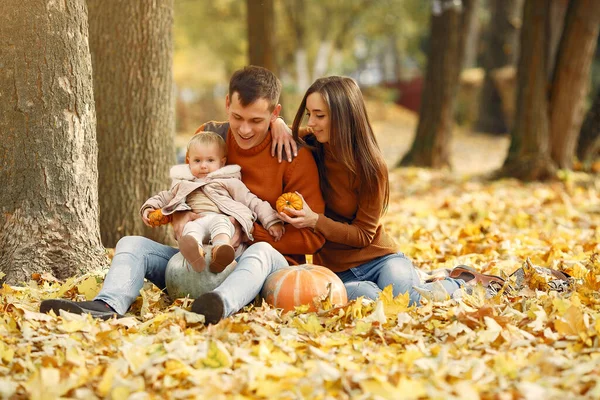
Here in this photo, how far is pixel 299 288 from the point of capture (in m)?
4.02

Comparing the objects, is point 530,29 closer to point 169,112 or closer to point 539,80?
point 539,80

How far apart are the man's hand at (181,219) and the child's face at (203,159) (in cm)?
25

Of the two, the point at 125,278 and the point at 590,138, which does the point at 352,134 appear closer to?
the point at 125,278

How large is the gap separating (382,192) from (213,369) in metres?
1.77

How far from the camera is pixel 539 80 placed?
10781 mm

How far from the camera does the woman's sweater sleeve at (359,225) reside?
4371 mm

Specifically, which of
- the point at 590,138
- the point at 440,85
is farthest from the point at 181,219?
the point at 590,138

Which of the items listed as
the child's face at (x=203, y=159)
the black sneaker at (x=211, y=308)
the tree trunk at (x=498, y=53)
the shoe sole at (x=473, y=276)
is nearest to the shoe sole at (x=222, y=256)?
the black sneaker at (x=211, y=308)

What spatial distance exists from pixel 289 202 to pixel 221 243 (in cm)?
57

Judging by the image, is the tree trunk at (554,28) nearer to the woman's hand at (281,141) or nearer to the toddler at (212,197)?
the woman's hand at (281,141)

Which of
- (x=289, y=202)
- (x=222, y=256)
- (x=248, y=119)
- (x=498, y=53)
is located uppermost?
(x=498, y=53)

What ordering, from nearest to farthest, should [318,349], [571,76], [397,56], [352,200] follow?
[318,349] < [352,200] < [571,76] < [397,56]

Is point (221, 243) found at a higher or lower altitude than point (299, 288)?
higher

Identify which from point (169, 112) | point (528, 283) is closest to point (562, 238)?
point (528, 283)
